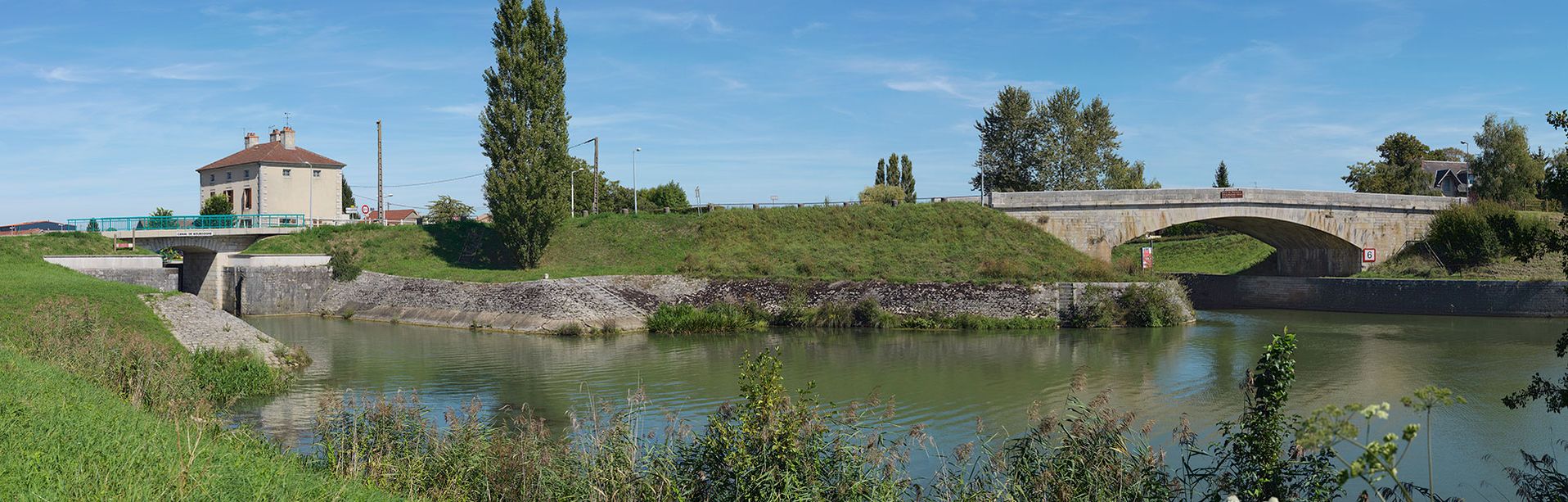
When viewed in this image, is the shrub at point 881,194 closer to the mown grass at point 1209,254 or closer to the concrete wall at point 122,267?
the mown grass at point 1209,254

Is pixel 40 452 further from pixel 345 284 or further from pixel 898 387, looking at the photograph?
pixel 345 284

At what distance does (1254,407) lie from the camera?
975 centimetres

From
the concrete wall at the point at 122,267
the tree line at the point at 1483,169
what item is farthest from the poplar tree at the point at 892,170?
the concrete wall at the point at 122,267

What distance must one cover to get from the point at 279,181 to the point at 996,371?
49789 millimetres

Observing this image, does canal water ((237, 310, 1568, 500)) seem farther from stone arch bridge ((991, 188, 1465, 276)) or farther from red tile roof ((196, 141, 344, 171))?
red tile roof ((196, 141, 344, 171))

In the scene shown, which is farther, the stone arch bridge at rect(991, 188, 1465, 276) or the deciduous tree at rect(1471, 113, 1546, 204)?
the deciduous tree at rect(1471, 113, 1546, 204)

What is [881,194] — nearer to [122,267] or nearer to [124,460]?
[122,267]

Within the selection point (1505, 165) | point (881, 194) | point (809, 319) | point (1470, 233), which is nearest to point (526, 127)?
point (809, 319)

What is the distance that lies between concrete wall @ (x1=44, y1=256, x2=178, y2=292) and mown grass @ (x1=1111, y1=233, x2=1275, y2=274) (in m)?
50.0

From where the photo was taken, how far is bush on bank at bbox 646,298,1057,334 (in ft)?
124

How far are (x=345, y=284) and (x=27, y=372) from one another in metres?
34.9

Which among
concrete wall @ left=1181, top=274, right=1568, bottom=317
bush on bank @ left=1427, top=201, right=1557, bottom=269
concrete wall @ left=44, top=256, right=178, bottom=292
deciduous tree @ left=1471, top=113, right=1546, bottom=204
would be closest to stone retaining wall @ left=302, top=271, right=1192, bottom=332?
concrete wall @ left=44, top=256, right=178, bottom=292

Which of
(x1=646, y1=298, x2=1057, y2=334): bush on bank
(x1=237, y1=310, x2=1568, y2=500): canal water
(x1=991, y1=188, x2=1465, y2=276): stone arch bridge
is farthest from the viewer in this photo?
(x1=991, y1=188, x2=1465, y2=276): stone arch bridge

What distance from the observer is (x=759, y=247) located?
4831cm
